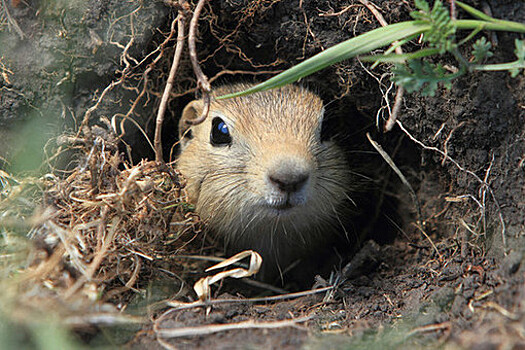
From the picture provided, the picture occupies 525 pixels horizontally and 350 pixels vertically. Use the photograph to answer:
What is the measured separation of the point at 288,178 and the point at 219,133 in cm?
115

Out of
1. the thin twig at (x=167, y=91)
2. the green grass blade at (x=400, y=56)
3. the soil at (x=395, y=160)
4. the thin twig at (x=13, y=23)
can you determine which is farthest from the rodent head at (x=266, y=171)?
the thin twig at (x=13, y=23)

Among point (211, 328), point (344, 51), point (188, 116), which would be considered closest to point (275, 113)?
point (188, 116)

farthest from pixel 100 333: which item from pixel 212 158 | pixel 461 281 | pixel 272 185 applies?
pixel 461 281

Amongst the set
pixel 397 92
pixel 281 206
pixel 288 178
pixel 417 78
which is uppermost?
pixel 417 78

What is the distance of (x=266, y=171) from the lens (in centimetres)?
340

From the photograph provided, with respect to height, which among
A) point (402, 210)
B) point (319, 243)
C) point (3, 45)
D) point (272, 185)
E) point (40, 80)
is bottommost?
point (319, 243)

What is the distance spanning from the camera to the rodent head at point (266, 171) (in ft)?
11.4

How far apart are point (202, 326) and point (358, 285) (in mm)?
1459

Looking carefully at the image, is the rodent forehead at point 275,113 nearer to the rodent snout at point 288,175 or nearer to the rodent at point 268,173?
the rodent at point 268,173

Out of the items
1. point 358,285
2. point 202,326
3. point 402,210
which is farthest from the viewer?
point 402,210

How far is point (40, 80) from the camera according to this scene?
4.09 metres

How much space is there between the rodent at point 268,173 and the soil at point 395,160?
0.45 metres

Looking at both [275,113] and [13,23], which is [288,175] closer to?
[275,113]

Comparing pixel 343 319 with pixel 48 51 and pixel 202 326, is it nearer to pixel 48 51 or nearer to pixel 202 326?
pixel 202 326
